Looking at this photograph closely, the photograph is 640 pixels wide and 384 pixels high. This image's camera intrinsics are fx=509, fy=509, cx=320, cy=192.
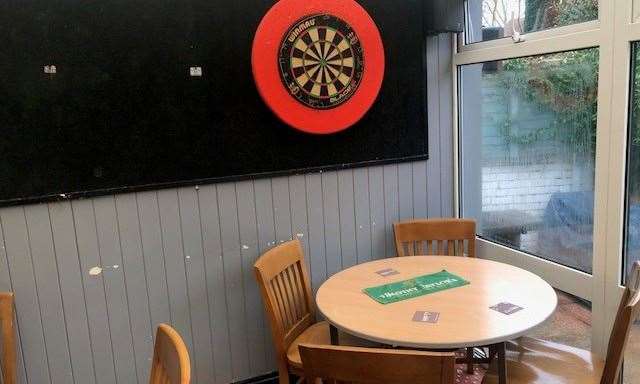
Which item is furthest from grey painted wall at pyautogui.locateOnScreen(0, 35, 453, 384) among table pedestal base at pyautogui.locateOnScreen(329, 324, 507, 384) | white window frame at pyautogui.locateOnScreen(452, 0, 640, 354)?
white window frame at pyautogui.locateOnScreen(452, 0, 640, 354)

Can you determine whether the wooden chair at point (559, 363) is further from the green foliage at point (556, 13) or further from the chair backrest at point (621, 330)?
the green foliage at point (556, 13)

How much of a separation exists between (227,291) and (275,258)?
372 millimetres

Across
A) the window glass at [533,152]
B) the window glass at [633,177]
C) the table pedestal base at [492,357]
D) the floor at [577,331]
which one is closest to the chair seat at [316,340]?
the table pedestal base at [492,357]

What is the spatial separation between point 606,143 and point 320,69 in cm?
125

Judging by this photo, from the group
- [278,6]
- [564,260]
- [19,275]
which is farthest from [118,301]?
[564,260]

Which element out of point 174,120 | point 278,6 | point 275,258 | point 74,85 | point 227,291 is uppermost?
point 278,6

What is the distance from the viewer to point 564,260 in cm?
229

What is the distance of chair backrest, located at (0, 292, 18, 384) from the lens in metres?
1.95

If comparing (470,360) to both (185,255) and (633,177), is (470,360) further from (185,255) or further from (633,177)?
(185,255)

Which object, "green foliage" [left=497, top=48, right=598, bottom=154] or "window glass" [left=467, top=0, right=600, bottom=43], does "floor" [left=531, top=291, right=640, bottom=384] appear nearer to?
"green foliage" [left=497, top=48, right=598, bottom=154]

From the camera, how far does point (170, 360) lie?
4.11 ft

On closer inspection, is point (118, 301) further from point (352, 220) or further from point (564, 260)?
point (564, 260)

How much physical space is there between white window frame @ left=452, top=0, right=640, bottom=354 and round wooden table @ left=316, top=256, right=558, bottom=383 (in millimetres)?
257

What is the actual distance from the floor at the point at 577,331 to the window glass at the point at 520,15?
3.93ft
